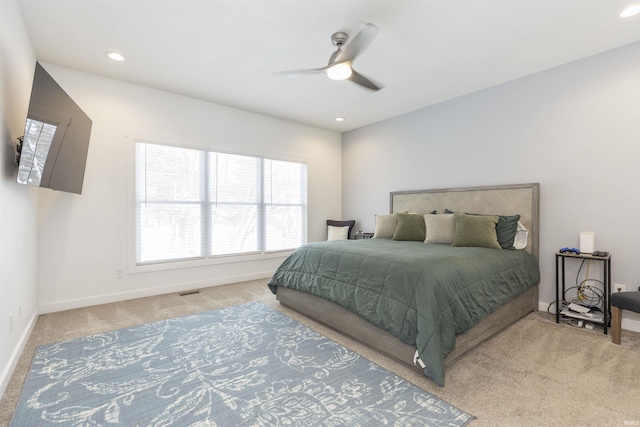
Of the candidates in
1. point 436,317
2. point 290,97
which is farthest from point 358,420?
point 290,97

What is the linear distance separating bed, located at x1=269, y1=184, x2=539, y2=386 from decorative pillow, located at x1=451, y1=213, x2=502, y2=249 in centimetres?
3

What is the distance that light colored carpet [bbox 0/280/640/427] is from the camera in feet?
5.57

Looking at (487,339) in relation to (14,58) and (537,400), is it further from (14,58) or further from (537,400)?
(14,58)

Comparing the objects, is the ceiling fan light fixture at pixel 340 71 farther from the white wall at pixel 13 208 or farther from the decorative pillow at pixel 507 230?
the decorative pillow at pixel 507 230

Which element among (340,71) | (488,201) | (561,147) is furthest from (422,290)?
(561,147)

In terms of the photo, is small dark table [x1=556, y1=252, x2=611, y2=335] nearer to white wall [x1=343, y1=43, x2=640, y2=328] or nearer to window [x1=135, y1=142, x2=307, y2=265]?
white wall [x1=343, y1=43, x2=640, y2=328]

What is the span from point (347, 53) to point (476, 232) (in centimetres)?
231

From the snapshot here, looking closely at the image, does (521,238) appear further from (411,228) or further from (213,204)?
(213,204)

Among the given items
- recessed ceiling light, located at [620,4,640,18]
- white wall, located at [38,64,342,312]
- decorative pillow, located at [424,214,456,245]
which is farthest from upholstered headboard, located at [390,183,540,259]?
white wall, located at [38,64,342,312]

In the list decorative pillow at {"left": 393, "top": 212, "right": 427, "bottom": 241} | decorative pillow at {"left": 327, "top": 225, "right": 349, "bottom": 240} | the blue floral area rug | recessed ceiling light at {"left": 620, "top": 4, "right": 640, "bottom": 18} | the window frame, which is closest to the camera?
the blue floral area rug

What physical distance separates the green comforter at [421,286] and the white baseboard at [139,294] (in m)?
1.82

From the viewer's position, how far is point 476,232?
3293 mm

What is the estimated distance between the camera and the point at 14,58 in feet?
7.61

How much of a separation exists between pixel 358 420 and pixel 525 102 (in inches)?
152
